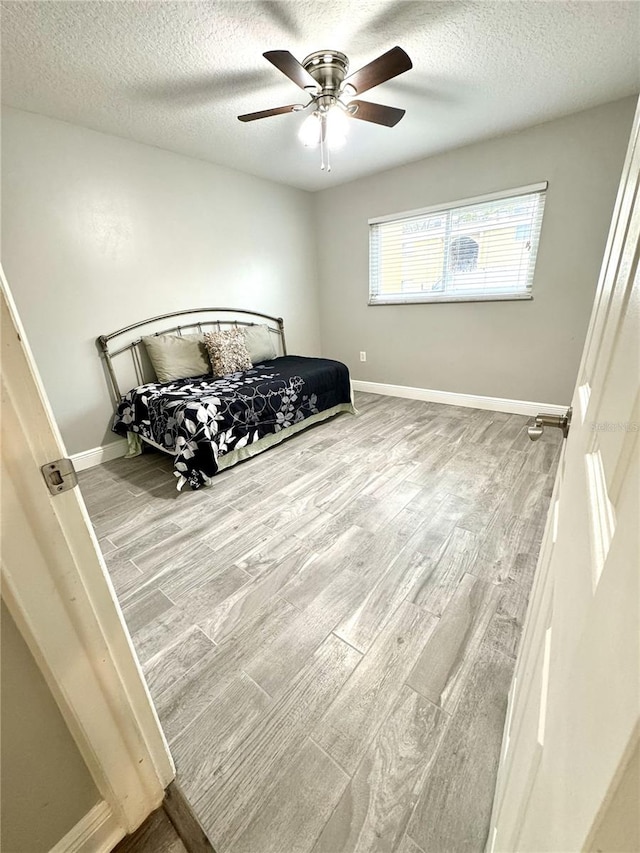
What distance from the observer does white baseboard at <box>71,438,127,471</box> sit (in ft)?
9.04

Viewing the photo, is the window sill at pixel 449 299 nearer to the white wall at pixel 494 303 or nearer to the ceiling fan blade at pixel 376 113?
the white wall at pixel 494 303

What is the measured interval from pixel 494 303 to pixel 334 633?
3143 millimetres

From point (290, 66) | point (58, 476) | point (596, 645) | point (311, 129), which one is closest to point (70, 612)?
point (58, 476)

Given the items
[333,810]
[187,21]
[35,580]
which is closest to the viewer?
[35,580]

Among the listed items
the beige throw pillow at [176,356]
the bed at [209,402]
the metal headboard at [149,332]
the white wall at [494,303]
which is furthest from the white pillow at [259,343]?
the white wall at [494,303]

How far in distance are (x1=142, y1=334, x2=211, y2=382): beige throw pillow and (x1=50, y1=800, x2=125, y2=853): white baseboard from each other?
2644 mm

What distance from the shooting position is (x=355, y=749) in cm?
99

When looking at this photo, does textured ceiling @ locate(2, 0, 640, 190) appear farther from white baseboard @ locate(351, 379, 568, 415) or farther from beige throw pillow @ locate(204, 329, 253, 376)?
white baseboard @ locate(351, 379, 568, 415)

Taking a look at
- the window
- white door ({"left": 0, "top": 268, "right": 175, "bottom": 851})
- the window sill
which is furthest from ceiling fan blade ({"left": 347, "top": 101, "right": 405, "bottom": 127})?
white door ({"left": 0, "top": 268, "right": 175, "bottom": 851})

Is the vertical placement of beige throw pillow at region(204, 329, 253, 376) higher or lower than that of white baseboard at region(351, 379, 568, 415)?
higher

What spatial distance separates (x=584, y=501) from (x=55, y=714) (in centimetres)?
100

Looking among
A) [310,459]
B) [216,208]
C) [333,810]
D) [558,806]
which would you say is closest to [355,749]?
[333,810]

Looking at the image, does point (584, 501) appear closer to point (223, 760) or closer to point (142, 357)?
point (223, 760)

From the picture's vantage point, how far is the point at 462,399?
367cm
